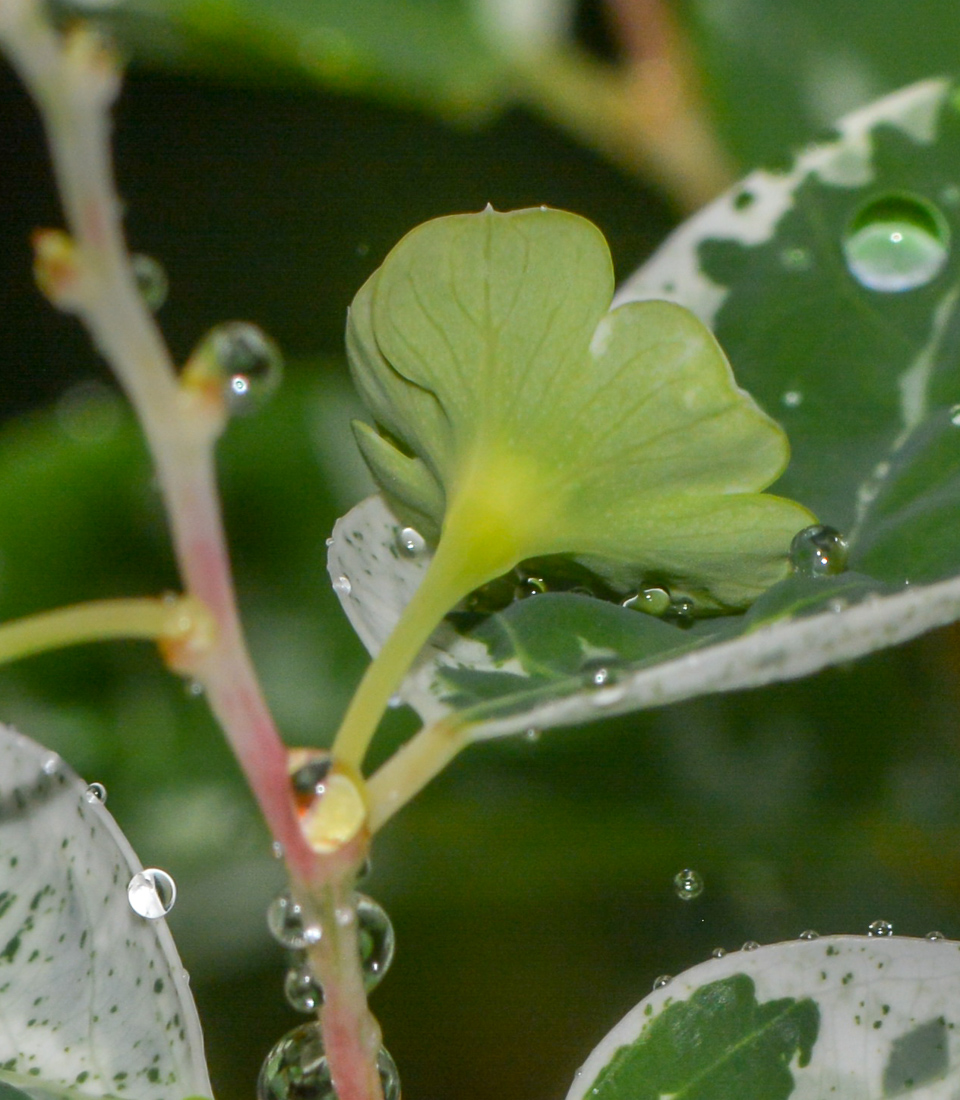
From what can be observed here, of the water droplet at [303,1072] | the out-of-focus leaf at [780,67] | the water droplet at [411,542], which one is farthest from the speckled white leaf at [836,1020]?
the out-of-focus leaf at [780,67]

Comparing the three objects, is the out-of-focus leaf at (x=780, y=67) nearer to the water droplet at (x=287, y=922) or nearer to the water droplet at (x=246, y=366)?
the water droplet at (x=246, y=366)

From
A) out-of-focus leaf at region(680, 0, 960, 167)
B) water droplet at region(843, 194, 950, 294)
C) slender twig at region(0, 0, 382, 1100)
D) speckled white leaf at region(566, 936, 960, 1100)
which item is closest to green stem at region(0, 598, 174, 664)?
slender twig at region(0, 0, 382, 1100)

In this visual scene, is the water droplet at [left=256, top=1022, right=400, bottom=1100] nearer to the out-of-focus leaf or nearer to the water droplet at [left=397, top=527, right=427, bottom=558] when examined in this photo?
the water droplet at [left=397, top=527, right=427, bottom=558]

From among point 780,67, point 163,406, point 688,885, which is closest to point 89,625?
point 163,406

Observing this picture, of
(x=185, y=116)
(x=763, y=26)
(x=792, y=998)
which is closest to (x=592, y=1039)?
(x=792, y=998)

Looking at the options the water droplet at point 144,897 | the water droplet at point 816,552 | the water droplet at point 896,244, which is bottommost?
the water droplet at point 144,897

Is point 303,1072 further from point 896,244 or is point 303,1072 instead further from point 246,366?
point 896,244
